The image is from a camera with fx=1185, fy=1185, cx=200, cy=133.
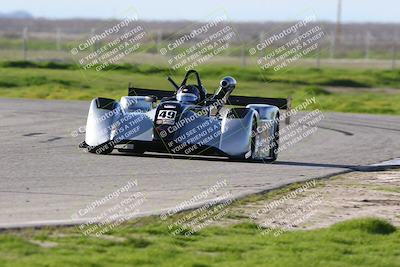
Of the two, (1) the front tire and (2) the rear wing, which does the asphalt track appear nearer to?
(1) the front tire

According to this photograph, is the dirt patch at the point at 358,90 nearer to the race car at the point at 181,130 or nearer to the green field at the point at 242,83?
the green field at the point at 242,83

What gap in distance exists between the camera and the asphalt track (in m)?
11.9

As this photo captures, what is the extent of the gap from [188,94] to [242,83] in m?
24.8

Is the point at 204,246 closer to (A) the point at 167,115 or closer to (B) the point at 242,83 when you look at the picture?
(A) the point at 167,115

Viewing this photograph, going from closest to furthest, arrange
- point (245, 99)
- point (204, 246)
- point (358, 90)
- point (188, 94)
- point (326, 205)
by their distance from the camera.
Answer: point (204, 246) < point (326, 205) < point (188, 94) < point (245, 99) < point (358, 90)

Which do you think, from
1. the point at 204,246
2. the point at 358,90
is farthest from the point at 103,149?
the point at 358,90

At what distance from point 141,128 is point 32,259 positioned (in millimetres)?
8280

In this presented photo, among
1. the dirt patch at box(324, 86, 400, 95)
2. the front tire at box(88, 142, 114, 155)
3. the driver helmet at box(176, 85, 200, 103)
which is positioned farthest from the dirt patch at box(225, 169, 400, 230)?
the dirt patch at box(324, 86, 400, 95)

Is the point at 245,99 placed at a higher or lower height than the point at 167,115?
lower

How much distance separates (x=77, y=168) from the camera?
15.3 metres

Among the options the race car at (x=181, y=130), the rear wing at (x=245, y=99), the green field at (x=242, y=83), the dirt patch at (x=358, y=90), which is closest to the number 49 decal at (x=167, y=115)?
the race car at (x=181, y=130)

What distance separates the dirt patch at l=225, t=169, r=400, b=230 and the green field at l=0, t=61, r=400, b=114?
19520 millimetres

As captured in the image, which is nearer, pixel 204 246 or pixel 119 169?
pixel 204 246

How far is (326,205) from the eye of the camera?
12.6 metres
